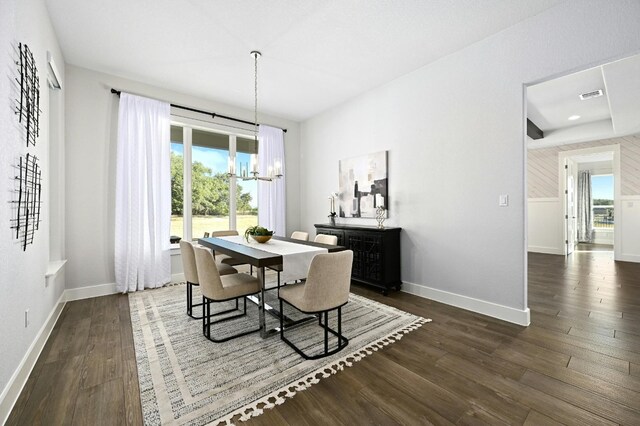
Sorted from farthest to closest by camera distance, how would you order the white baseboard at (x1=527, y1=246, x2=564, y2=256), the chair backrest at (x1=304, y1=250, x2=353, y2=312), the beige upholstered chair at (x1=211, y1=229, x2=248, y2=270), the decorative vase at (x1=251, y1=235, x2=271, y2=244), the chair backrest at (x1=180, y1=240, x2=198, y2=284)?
the white baseboard at (x1=527, y1=246, x2=564, y2=256) → the beige upholstered chair at (x1=211, y1=229, x2=248, y2=270) → the decorative vase at (x1=251, y1=235, x2=271, y2=244) → the chair backrest at (x1=180, y1=240, x2=198, y2=284) → the chair backrest at (x1=304, y1=250, x2=353, y2=312)

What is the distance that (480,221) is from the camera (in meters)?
3.05

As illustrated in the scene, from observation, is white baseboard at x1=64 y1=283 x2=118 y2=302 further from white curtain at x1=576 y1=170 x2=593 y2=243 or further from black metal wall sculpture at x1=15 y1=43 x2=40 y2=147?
white curtain at x1=576 y1=170 x2=593 y2=243

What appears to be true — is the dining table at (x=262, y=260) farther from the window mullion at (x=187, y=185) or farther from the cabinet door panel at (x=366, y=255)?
the window mullion at (x=187, y=185)

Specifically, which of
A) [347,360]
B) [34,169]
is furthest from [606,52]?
[34,169]

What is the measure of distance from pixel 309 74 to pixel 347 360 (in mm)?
3523

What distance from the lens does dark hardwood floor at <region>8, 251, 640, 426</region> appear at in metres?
1.54

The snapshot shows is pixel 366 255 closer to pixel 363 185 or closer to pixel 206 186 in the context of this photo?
pixel 363 185

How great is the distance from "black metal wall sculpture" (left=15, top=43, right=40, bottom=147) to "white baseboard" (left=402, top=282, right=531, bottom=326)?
420 cm

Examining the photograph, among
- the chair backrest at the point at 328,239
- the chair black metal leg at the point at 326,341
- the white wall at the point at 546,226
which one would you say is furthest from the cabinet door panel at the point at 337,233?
the white wall at the point at 546,226

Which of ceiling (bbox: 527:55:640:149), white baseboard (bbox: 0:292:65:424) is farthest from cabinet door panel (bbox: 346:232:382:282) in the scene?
white baseboard (bbox: 0:292:65:424)

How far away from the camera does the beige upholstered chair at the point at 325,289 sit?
6.66 feet

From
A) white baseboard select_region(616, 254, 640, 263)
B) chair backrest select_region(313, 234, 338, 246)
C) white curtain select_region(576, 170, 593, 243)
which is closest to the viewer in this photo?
chair backrest select_region(313, 234, 338, 246)

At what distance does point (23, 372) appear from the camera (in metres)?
1.83

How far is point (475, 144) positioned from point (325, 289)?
7.95ft
